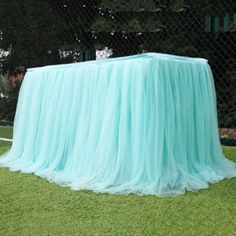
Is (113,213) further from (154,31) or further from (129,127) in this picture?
(154,31)

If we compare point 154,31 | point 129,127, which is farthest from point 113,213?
point 154,31

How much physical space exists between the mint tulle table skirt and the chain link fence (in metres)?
1.58

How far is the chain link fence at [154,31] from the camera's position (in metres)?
4.36

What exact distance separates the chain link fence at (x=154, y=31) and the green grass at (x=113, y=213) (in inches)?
82.5

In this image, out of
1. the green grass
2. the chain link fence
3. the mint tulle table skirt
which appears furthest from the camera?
the chain link fence

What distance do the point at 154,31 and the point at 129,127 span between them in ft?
8.68

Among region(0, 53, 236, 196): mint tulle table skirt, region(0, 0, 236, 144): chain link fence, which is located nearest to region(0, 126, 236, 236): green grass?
region(0, 53, 236, 196): mint tulle table skirt

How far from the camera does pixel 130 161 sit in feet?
7.84

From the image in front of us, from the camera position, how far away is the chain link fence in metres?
4.36

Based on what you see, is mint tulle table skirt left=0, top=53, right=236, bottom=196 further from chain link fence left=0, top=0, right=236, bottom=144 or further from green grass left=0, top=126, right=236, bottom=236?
chain link fence left=0, top=0, right=236, bottom=144

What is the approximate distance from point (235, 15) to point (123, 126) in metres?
2.40

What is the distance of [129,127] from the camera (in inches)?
94.5

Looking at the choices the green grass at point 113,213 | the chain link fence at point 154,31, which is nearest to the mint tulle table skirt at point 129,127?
the green grass at point 113,213

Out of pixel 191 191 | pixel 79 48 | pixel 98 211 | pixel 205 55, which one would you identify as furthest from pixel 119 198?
pixel 79 48
